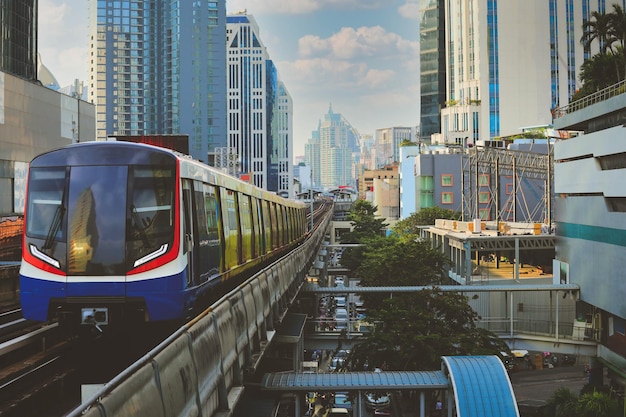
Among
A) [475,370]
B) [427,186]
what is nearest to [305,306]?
[475,370]

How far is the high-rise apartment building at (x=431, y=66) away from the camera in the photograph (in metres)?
131

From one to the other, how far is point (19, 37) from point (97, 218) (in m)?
71.0

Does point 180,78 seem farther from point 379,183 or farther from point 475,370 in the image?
point 475,370

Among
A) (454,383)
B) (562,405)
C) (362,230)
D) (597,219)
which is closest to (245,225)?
(454,383)

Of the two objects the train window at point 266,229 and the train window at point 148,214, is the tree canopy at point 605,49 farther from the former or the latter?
the train window at point 148,214

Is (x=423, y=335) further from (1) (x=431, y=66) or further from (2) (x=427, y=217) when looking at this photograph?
(1) (x=431, y=66)

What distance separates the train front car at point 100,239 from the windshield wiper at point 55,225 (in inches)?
0.6

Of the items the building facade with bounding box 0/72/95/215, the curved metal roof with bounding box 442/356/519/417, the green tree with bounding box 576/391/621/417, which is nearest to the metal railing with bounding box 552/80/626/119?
the green tree with bounding box 576/391/621/417

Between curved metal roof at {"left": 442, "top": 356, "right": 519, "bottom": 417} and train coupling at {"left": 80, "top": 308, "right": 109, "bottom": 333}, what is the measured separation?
343 inches

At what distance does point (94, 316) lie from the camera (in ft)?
32.9

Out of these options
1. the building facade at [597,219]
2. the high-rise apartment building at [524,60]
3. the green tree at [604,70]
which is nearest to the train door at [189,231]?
the building facade at [597,219]

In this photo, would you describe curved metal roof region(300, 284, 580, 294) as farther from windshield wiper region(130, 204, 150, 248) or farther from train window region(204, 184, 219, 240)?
windshield wiper region(130, 204, 150, 248)

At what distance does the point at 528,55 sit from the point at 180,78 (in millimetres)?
64989

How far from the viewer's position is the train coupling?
1002 centimetres
